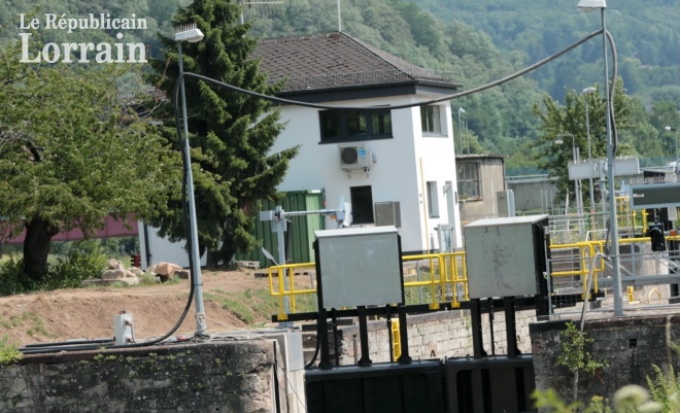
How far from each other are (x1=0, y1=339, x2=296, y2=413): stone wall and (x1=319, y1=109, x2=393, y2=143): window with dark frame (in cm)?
2822

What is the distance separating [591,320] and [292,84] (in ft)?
94.0

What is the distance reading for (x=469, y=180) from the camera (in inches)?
2655

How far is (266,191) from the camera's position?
1649 inches

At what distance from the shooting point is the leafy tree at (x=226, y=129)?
40.8 metres

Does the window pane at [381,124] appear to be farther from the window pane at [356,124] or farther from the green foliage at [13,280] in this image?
the green foliage at [13,280]

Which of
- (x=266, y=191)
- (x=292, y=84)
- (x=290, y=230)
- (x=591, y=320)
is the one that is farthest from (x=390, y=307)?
(x=292, y=84)

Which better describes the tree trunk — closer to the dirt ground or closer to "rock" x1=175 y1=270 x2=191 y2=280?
the dirt ground

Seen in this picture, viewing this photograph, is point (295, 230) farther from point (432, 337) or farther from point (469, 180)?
point (469, 180)

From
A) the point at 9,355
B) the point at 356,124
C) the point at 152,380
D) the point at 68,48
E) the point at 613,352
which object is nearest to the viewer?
the point at 152,380

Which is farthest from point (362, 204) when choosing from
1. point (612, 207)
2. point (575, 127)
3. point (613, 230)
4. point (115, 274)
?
point (612, 207)

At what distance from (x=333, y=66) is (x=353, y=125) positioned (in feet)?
8.41

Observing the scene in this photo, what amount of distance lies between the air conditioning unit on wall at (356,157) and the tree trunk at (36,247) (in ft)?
53.9

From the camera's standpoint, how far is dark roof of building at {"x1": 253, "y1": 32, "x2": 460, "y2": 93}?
48594 mm

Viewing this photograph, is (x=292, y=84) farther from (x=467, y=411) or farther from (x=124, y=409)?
(x=124, y=409)
